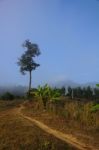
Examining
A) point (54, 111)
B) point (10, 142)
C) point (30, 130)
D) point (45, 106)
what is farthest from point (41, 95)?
point (10, 142)

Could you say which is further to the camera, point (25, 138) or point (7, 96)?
point (7, 96)

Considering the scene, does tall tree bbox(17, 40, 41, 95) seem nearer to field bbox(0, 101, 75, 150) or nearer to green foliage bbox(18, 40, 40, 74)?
green foliage bbox(18, 40, 40, 74)

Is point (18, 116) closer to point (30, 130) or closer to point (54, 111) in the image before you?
point (54, 111)

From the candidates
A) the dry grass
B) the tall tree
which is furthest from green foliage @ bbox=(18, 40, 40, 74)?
the dry grass

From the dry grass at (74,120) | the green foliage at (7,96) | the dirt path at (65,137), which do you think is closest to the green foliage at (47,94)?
the dry grass at (74,120)

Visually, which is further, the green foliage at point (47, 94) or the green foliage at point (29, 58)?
the green foliage at point (29, 58)

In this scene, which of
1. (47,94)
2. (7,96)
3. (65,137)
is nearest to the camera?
(65,137)

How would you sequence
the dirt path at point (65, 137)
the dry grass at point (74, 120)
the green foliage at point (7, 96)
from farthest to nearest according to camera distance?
1. the green foliage at point (7, 96)
2. the dry grass at point (74, 120)
3. the dirt path at point (65, 137)

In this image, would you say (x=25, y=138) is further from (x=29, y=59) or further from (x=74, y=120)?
(x=29, y=59)

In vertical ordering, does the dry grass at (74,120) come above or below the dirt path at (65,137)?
above

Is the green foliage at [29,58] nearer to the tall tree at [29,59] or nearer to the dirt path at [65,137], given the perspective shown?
the tall tree at [29,59]

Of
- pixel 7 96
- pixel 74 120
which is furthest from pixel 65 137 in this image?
pixel 7 96

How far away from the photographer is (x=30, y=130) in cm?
1365

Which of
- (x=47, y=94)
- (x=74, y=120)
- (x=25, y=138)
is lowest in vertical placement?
(x=25, y=138)
